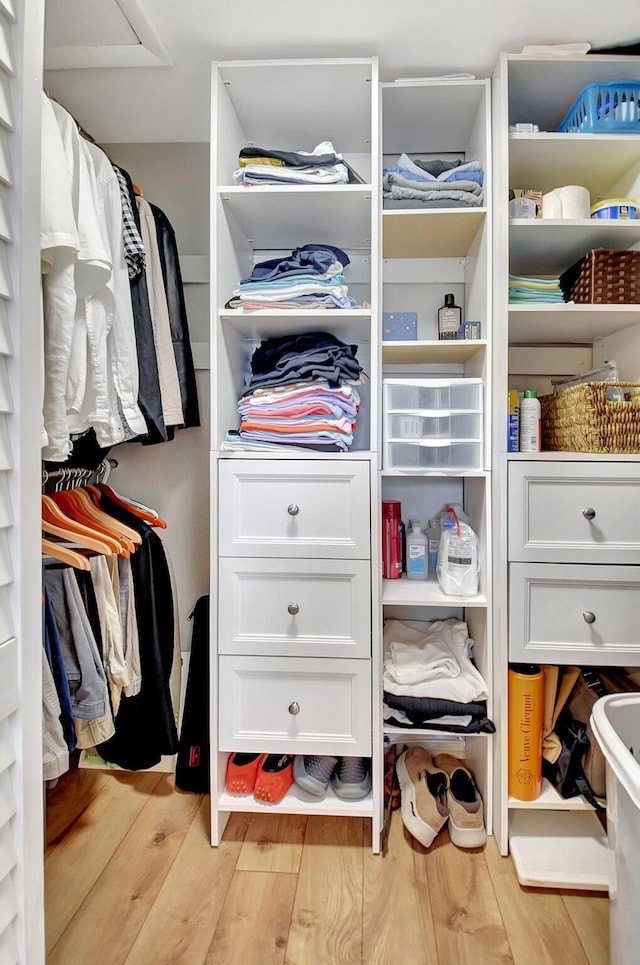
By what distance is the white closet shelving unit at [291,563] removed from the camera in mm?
1532

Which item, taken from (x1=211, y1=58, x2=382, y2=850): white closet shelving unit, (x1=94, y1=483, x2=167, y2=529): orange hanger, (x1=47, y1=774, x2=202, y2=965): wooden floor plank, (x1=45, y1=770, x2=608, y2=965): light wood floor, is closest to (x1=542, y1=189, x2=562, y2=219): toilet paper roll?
(x1=211, y1=58, x2=382, y2=850): white closet shelving unit

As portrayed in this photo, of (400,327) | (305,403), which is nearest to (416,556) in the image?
(305,403)

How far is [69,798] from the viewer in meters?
1.80

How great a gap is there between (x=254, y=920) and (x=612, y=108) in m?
2.33

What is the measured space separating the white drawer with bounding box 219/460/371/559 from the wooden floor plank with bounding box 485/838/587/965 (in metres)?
0.95

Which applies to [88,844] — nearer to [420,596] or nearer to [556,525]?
[420,596]

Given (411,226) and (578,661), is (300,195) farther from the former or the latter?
(578,661)

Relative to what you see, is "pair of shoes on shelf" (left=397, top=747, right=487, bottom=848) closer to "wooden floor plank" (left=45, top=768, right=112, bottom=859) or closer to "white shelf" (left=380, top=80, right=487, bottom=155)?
"wooden floor plank" (left=45, top=768, right=112, bottom=859)

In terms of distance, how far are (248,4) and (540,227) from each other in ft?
3.08

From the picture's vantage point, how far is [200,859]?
5.07 feet

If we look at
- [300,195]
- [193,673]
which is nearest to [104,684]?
[193,673]

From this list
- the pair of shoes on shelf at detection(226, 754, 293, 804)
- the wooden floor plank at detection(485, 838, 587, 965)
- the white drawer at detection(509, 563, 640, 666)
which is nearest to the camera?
the wooden floor plank at detection(485, 838, 587, 965)

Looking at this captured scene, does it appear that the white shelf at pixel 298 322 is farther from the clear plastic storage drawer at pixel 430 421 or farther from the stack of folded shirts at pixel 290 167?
the stack of folded shirts at pixel 290 167

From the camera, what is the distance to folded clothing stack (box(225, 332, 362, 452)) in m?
1.57
